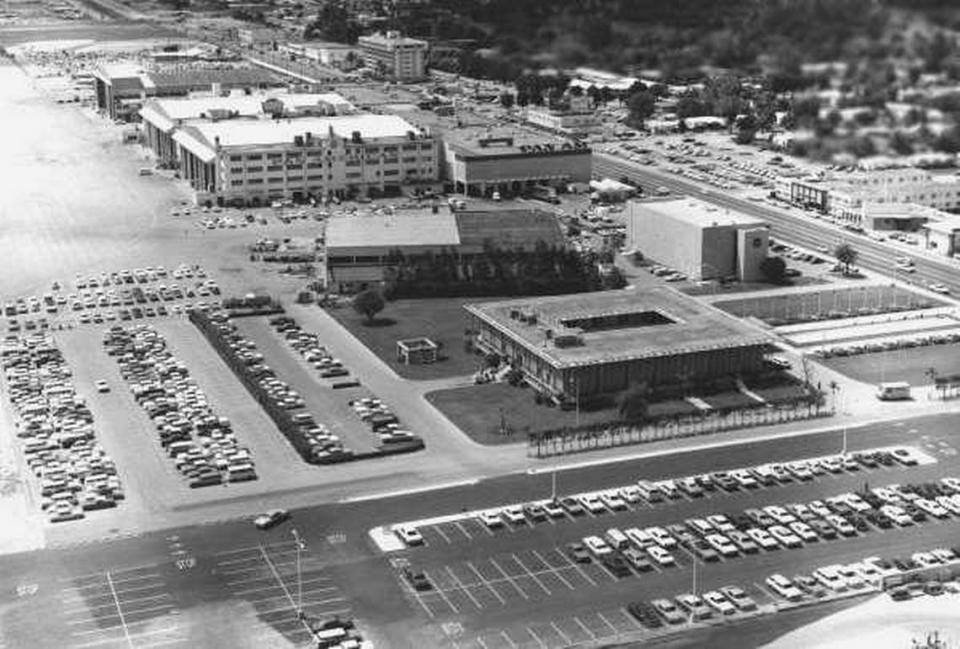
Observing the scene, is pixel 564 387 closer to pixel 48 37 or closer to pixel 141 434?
pixel 141 434

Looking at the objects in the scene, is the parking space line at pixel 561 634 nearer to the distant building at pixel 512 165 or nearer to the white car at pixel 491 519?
the white car at pixel 491 519

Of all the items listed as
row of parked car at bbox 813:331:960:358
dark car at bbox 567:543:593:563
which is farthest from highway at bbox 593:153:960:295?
dark car at bbox 567:543:593:563

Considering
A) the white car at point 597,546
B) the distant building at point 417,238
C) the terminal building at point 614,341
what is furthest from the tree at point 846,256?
the white car at point 597,546

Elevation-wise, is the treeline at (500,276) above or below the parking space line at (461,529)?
above

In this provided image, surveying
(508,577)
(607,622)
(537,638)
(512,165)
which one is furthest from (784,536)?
(512,165)

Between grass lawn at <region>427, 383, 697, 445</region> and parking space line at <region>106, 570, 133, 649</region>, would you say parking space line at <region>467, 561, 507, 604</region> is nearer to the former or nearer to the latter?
parking space line at <region>106, 570, 133, 649</region>

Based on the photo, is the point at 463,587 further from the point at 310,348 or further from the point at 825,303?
the point at 825,303

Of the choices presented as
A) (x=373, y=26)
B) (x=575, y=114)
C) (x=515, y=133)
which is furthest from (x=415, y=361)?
(x=373, y=26)
